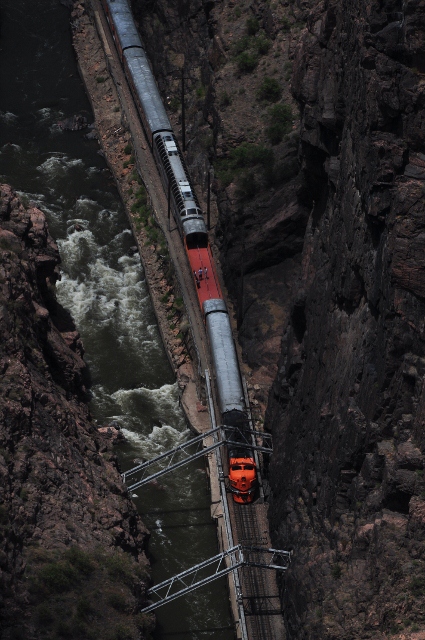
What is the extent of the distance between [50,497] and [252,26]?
159 feet

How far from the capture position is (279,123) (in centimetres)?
8700

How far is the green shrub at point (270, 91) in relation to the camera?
292 ft

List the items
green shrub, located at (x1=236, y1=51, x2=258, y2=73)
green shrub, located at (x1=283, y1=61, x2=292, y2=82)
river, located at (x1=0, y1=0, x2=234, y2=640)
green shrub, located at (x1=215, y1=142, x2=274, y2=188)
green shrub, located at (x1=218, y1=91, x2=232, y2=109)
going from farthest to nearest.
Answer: green shrub, located at (x1=236, y1=51, x2=258, y2=73)
green shrub, located at (x1=218, y1=91, x2=232, y2=109)
green shrub, located at (x1=283, y1=61, x2=292, y2=82)
green shrub, located at (x1=215, y1=142, x2=274, y2=188)
river, located at (x1=0, y1=0, x2=234, y2=640)

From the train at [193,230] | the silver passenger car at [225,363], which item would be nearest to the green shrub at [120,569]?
the train at [193,230]

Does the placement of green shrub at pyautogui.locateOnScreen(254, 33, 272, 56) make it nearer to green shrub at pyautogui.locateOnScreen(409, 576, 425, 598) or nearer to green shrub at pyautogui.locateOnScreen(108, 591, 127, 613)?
green shrub at pyautogui.locateOnScreen(108, 591, 127, 613)

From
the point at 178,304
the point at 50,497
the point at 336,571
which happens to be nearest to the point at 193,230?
the point at 178,304

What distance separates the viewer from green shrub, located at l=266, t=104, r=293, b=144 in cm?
8662

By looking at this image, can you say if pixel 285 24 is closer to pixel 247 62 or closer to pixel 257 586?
pixel 247 62

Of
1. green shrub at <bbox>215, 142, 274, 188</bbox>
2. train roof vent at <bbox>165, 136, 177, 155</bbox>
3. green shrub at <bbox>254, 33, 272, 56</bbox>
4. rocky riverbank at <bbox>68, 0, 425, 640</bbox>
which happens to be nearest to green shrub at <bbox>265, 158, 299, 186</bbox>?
rocky riverbank at <bbox>68, 0, 425, 640</bbox>

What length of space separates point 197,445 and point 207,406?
9.43 ft

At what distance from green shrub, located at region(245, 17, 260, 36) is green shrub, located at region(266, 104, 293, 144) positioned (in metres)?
9.43

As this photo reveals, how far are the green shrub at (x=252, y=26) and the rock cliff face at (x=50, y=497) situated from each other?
100 ft

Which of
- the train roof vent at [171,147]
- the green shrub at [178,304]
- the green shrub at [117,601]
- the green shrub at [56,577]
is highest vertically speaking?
the train roof vent at [171,147]

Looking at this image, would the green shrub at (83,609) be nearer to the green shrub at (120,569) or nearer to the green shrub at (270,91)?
the green shrub at (120,569)
